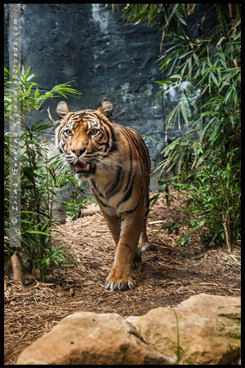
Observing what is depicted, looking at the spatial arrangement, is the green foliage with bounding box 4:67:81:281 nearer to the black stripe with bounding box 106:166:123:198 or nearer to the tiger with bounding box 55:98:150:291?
the tiger with bounding box 55:98:150:291

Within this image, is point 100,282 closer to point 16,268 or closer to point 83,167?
point 16,268

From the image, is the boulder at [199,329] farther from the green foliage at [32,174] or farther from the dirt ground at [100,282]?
the green foliage at [32,174]

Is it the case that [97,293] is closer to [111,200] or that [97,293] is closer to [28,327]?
[28,327]

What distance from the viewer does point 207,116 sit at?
6.93 ft

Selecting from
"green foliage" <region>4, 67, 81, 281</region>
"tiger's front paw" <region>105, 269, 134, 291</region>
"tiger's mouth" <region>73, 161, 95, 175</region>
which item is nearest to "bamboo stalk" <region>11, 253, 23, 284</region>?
"green foliage" <region>4, 67, 81, 281</region>

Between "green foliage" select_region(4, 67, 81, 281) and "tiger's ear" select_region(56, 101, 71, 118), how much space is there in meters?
0.05

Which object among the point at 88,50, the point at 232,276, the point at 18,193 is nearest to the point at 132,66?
the point at 88,50

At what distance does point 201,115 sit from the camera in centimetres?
201

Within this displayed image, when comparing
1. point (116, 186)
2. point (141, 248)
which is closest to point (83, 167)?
point (116, 186)

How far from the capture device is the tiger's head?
61.7 inches

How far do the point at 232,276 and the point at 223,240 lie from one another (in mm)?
649

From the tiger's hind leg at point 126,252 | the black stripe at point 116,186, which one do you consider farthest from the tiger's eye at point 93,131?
the tiger's hind leg at point 126,252

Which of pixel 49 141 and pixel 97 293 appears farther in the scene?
pixel 49 141

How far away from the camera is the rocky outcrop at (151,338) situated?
88 cm
